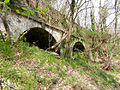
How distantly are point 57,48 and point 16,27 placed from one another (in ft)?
9.47

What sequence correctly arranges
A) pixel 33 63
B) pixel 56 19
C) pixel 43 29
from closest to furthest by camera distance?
pixel 33 63, pixel 43 29, pixel 56 19

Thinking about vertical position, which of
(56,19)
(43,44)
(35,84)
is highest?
(56,19)

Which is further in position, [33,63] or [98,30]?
[98,30]

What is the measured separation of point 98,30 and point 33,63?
5.80 m

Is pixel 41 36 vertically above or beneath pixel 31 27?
beneath

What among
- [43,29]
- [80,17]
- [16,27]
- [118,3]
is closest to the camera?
[16,27]

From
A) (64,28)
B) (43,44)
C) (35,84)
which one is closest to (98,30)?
(64,28)

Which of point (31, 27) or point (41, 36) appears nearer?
point (31, 27)

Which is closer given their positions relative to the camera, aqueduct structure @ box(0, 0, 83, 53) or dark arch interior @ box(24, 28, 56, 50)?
aqueduct structure @ box(0, 0, 83, 53)

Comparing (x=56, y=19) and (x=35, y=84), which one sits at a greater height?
(x=56, y=19)

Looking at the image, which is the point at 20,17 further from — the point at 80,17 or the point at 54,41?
the point at 80,17

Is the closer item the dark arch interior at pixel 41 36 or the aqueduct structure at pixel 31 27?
the aqueduct structure at pixel 31 27

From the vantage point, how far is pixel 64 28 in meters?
6.02

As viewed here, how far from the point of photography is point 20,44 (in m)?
3.14
